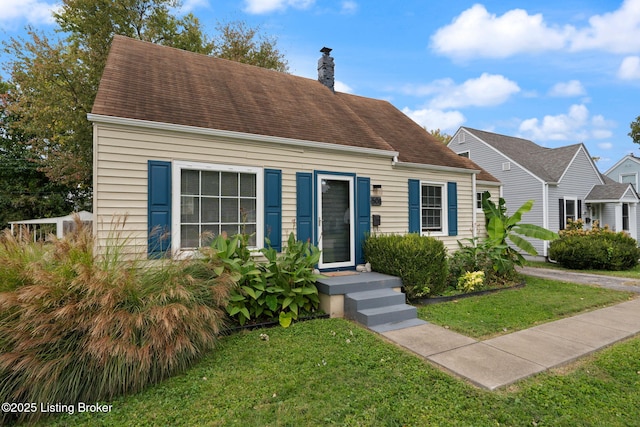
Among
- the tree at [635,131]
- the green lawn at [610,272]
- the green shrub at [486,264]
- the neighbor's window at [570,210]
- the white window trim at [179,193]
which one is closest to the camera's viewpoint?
the white window trim at [179,193]

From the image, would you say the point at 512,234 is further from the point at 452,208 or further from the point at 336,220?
the point at 336,220

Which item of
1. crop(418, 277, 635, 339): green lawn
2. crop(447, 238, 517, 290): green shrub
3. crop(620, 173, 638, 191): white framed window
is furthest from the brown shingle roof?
crop(620, 173, 638, 191): white framed window

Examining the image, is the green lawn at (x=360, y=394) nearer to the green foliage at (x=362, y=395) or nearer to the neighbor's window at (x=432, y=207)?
the green foliage at (x=362, y=395)

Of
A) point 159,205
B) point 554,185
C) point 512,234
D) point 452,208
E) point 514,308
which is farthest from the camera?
point 554,185

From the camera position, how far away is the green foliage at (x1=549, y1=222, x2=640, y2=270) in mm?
10344

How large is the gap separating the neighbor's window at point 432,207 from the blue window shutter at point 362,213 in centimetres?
214

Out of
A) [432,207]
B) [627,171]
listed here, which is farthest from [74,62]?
[627,171]

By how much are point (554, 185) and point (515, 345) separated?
1279 cm

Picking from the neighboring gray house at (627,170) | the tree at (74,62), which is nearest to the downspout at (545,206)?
the neighboring gray house at (627,170)

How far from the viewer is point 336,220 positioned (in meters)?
7.10

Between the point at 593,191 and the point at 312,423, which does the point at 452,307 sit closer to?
the point at 312,423

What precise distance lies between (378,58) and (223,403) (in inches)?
485

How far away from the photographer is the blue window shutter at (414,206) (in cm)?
812

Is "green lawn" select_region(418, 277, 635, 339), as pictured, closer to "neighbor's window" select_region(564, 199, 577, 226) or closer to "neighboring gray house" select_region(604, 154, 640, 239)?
"neighbor's window" select_region(564, 199, 577, 226)
